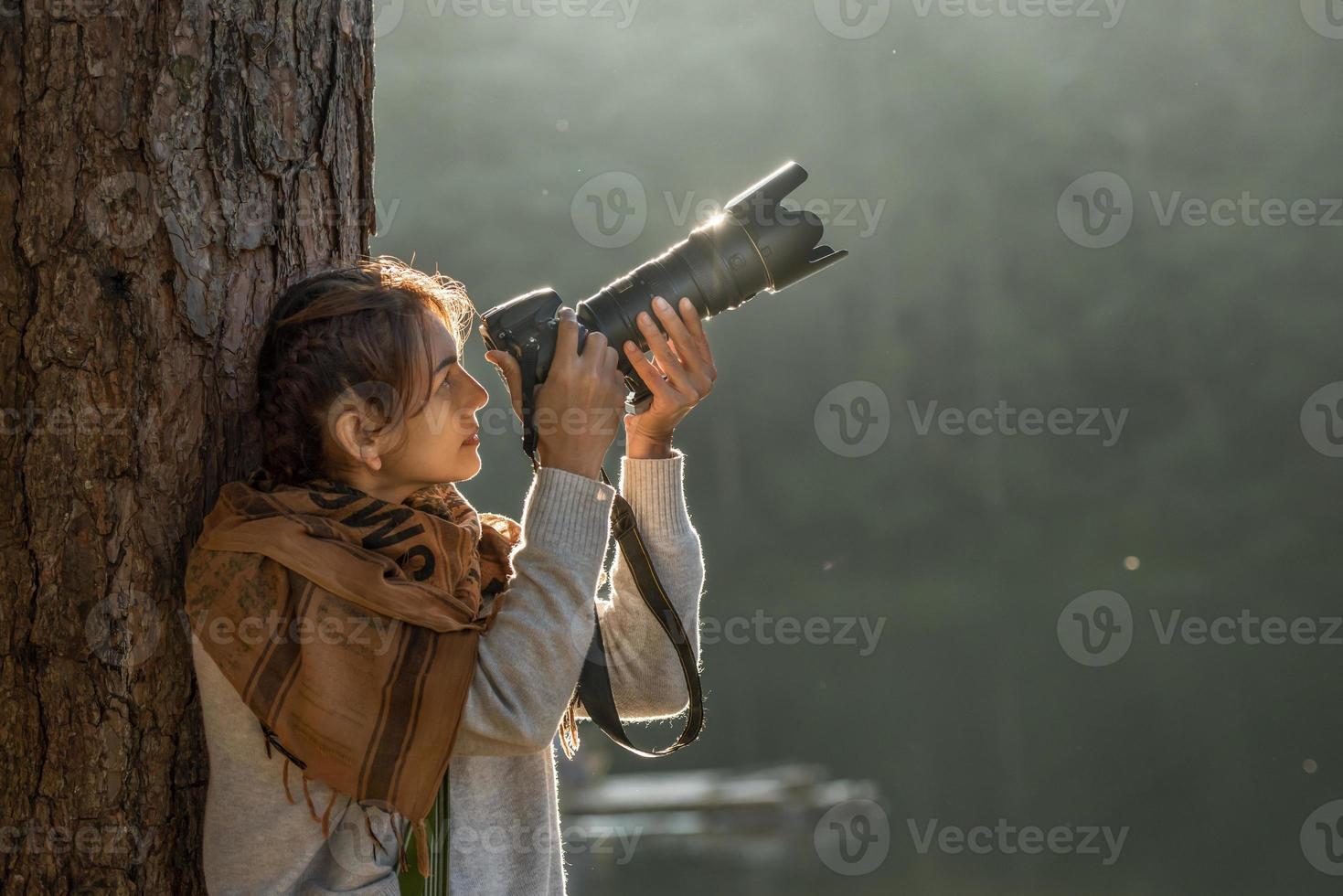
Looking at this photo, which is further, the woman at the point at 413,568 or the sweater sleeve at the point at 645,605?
the sweater sleeve at the point at 645,605

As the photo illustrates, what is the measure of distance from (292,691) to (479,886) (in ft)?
0.80

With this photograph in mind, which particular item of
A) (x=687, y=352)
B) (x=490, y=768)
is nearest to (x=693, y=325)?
(x=687, y=352)

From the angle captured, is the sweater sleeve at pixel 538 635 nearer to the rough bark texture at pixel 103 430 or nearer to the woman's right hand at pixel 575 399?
the woman's right hand at pixel 575 399

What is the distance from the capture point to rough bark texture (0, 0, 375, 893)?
1.00 meters

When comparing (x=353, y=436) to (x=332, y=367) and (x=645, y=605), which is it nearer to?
(x=332, y=367)

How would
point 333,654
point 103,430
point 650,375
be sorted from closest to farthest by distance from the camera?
point 333,654
point 103,430
point 650,375

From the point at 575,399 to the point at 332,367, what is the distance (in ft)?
0.68

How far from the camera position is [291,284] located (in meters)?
1.14


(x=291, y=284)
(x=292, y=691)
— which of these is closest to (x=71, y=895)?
(x=292, y=691)

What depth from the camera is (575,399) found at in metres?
1.05

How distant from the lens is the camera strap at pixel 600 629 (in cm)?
109

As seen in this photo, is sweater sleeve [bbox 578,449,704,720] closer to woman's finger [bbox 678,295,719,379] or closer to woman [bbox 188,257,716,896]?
woman [bbox 188,257,716,896]

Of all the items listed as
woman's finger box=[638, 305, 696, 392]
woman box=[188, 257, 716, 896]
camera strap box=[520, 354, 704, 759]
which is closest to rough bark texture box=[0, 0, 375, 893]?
woman box=[188, 257, 716, 896]

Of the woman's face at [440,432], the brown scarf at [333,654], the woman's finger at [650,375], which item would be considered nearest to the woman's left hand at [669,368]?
the woman's finger at [650,375]
